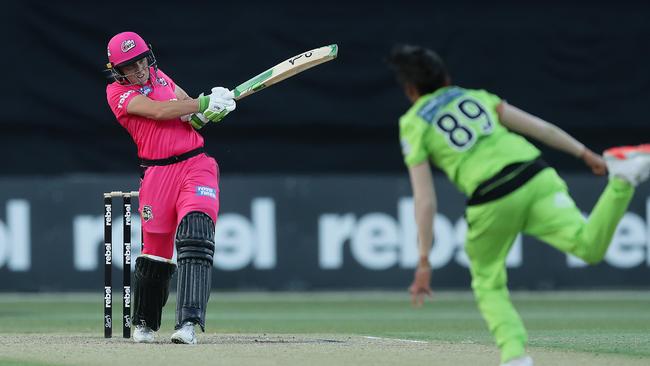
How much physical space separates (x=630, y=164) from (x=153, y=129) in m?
3.36

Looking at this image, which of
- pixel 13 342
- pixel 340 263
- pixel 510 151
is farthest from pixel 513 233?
pixel 340 263

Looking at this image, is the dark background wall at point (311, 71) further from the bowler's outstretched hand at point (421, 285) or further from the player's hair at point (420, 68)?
the bowler's outstretched hand at point (421, 285)

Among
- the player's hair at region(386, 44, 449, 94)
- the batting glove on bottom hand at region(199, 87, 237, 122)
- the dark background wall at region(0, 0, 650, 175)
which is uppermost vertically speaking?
the dark background wall at region(0, 0, 650, 175)

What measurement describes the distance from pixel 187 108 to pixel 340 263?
700 centimetres

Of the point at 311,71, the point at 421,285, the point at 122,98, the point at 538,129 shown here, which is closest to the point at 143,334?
the point at 122,98

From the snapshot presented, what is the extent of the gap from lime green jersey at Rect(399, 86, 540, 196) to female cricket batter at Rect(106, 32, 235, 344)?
7.63 feet

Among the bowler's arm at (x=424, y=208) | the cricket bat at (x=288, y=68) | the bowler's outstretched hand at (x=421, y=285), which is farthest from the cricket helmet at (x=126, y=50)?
the bowler's outstretched hand at (x=421, y=285)

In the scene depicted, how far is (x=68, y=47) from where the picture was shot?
16.1m

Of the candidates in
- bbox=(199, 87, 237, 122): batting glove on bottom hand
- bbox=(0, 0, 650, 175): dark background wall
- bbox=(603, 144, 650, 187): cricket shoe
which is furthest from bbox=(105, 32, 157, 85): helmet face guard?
bbox=(0, 0, 650, 175): dark background wall

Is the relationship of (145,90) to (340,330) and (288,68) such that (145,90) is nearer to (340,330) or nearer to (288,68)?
(288,68)

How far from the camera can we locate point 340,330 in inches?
435

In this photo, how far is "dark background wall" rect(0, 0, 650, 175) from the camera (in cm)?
1608

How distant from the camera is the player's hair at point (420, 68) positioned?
6.67 meters

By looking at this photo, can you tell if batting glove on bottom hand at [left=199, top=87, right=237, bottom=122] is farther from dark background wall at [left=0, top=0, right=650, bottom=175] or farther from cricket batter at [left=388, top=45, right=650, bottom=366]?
dark background wall at [left=0, top=0, right=650, bottom=175]
